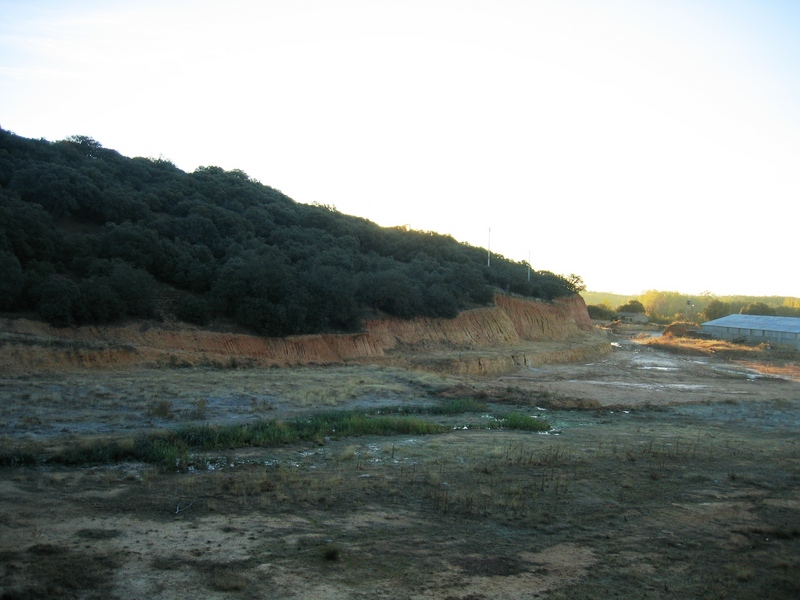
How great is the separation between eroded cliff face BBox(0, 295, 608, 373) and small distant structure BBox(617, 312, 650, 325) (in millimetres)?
44845

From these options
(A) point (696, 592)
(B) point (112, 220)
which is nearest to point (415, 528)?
(A) point (696, 592)

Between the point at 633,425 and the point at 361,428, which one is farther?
the point at 633,425

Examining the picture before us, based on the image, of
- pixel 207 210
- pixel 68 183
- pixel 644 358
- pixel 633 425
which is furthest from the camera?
pixel 644 358

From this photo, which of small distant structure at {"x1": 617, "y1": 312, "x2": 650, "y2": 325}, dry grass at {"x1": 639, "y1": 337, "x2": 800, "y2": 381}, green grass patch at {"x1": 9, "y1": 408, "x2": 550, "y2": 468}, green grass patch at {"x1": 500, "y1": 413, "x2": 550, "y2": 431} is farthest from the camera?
small distant structure at {"x1": 617, "y1": 312, "x2": 650, "y2": 325}

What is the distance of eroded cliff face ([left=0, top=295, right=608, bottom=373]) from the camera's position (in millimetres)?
25125

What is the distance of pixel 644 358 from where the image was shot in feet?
185

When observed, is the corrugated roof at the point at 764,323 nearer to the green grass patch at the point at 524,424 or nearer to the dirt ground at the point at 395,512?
the dirt ground at the point at 395,512

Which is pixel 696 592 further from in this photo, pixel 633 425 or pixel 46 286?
pixel 46 286

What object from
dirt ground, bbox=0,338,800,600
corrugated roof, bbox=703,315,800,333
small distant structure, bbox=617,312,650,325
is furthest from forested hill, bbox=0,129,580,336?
small distant structure, bbox=617,312,650,325

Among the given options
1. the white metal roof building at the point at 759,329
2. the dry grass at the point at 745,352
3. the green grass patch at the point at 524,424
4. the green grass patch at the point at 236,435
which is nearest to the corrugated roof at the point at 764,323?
the white metal roof building at the point at 759,329

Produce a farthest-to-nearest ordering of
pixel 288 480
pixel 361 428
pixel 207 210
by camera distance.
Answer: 1. pixel 207 210
2. pixel 361 428
3. pixel 288 480

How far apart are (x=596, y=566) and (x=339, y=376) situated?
2112 cm

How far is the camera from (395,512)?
10.6 meters

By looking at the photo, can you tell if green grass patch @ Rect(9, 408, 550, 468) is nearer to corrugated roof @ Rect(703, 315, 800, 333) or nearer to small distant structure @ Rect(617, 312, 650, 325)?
corrugated roof @ Rect(703, 315, 800, 333)
